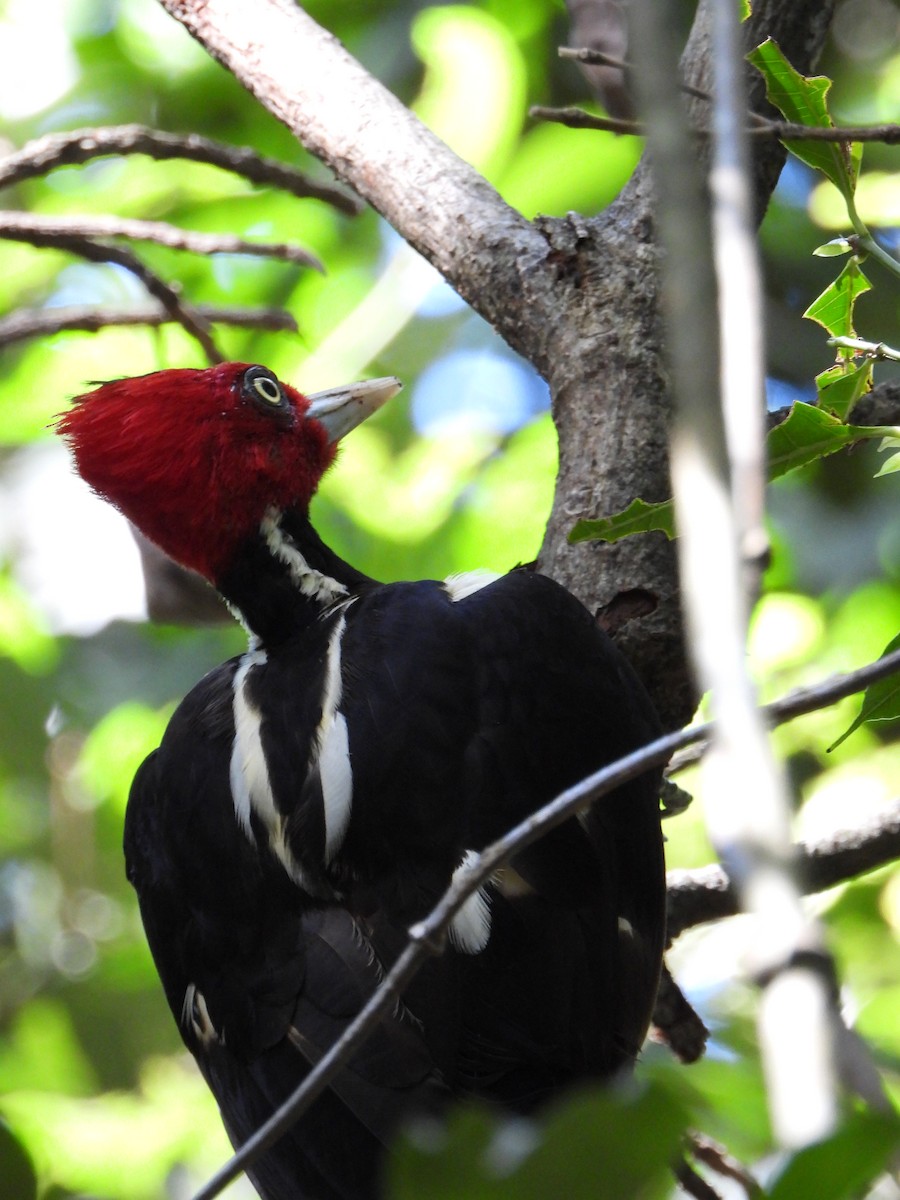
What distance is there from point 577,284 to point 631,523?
2.70ft

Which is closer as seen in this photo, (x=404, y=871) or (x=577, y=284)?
(x=404, y=871)

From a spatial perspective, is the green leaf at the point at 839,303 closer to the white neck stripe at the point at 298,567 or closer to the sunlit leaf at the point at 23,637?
the white neck stripe at the point at 298,567

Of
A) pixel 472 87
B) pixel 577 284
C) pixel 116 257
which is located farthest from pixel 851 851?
pixel 472 87

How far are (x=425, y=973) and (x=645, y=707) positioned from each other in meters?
0.61

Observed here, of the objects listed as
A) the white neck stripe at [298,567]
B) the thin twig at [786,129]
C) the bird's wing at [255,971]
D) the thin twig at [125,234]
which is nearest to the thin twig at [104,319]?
the thin twig at [125,234]

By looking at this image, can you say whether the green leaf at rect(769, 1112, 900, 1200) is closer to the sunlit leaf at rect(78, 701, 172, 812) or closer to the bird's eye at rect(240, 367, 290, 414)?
the bird's eye at rect(240, 367, 290, 414)

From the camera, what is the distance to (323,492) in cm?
367

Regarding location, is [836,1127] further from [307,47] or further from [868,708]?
[307,47]

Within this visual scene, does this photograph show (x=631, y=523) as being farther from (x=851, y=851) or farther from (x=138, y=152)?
(x=138, y=152)

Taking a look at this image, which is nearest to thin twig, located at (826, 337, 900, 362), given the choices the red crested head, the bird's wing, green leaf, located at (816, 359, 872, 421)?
green leaf, located at (816, 359, 872, 421)

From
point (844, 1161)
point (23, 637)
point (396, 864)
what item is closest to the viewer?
point (844, 1161)

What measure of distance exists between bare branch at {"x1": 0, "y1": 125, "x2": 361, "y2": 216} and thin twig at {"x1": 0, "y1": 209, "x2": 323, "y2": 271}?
9cm

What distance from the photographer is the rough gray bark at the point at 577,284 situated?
2.46 m

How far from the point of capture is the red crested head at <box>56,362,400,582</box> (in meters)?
2.67
